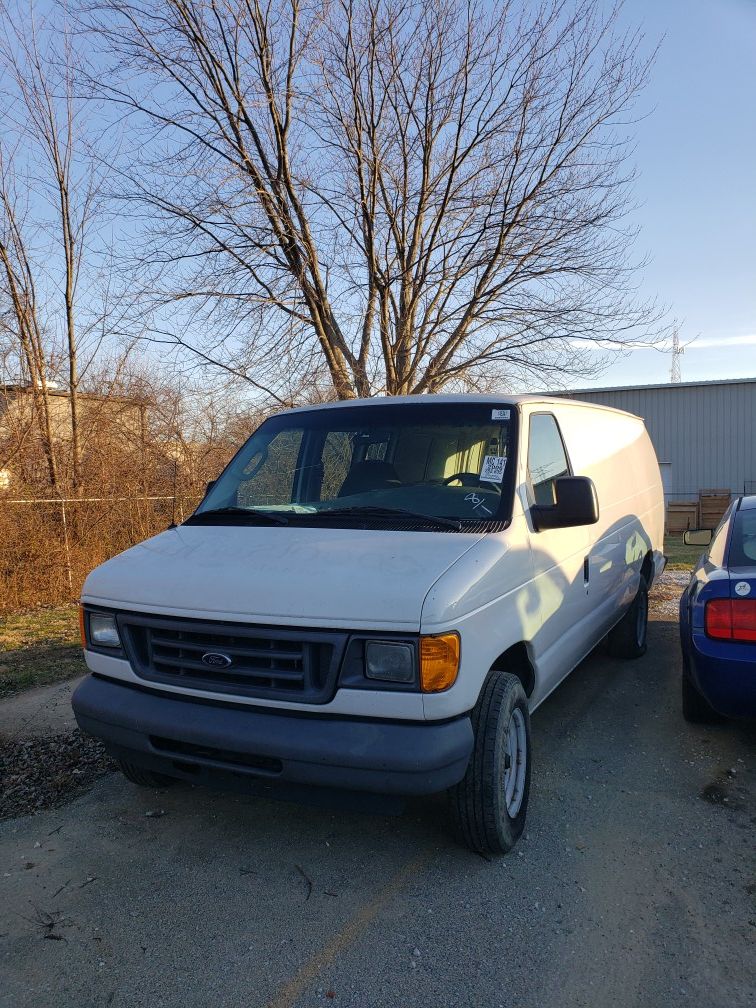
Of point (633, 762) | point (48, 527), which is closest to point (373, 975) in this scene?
point (633, 762)

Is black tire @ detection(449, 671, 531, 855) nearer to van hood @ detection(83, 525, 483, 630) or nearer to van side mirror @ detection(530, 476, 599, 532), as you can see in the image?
van hood @ detection(83, 525, 483, 630)

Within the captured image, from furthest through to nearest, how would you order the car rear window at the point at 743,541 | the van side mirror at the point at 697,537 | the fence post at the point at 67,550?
1. the fence post at the point at 67,550
2. the van side mirror at the point at 697,537
3. the car rear window at the point at 743,541

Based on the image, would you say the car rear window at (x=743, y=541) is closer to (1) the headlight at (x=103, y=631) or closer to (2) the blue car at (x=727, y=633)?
(2) the blue car at (x=727, y=633)

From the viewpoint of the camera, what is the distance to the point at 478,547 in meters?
3.21

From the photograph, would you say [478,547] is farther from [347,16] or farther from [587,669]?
[347,16]

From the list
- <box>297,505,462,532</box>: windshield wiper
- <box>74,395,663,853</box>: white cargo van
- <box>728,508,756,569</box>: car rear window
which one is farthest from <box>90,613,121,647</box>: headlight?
<box>728,508,756,569</box>: car rear window

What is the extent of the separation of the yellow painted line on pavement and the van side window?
1.95m

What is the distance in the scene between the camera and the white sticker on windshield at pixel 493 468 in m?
3.78

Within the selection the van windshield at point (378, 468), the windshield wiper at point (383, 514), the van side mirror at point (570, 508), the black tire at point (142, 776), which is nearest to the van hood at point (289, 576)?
the windshield wiper at point (383, 514)

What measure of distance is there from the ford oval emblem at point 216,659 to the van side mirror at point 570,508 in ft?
5.62

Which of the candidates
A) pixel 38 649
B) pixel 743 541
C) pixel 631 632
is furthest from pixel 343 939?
pixel 38 649

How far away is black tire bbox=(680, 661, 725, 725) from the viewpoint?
4.74 m

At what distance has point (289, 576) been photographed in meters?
3.04

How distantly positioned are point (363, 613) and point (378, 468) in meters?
1.45
